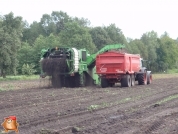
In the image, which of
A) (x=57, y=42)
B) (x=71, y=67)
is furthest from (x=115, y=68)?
(x=57, y=42)

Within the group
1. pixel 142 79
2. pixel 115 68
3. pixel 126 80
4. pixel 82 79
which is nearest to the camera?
pixel 115 68

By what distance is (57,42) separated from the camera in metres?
66.6

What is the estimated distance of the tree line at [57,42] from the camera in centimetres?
4269

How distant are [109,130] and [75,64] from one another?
52.3 ft

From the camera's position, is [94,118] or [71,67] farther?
[71,67]

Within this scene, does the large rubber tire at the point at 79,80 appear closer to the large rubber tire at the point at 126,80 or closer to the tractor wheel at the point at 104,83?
the tractor wheel at the point at 104,83

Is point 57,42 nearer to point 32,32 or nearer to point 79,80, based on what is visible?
point 32,32

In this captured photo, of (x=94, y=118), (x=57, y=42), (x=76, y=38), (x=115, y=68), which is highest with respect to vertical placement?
(x=76, y=38)

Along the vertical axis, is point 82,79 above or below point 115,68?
below

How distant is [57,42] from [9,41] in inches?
990

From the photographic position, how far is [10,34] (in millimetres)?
42688

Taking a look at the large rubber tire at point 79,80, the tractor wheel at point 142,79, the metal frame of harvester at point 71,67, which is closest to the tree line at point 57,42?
the tractor wheel at point 142,79

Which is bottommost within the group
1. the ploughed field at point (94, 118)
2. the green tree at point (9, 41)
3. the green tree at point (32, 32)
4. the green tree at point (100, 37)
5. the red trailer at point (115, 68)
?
the ploughed field at point (94, 118)

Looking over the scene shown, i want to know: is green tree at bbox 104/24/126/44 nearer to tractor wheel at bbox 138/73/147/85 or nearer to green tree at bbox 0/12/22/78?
green tree at bbox 0/12/22/78
